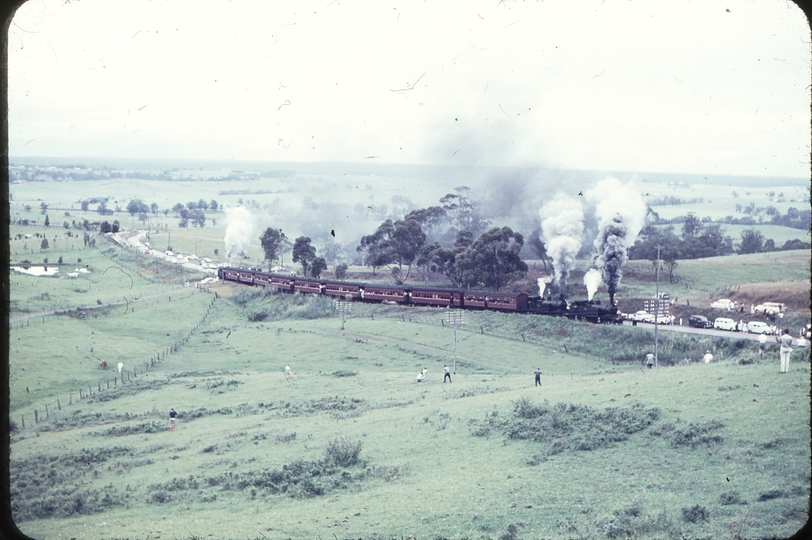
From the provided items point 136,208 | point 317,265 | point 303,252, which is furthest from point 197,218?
point 317,265

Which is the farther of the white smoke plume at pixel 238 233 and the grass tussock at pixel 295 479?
the white smoke plume at pixel 238 233

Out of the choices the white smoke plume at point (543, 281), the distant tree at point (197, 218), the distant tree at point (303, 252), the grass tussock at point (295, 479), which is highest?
the distant tree at point (197, 218)

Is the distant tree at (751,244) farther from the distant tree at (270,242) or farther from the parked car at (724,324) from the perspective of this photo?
the distant tree at (270,242)

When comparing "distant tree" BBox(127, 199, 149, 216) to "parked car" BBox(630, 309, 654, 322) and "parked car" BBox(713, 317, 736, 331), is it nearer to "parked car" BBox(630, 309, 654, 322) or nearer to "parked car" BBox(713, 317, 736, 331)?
"parked car" BBox(630, 309, 654, 322)

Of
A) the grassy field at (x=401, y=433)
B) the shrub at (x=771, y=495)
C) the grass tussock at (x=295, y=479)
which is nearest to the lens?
the shrub at (x=771, y=495)

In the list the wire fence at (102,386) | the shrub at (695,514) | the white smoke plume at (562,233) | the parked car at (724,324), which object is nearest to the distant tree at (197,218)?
the white smoke plume at (562,233)

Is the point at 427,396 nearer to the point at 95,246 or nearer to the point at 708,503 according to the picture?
the point at 708,503

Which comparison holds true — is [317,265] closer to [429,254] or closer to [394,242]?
[394,242]

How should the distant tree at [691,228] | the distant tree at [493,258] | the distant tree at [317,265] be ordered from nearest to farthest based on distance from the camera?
the distant tree at [493,258], the distant tree at [317,265], the distant tree at [691,228]

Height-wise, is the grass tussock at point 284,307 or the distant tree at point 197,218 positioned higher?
the distant tree at point 197,218
